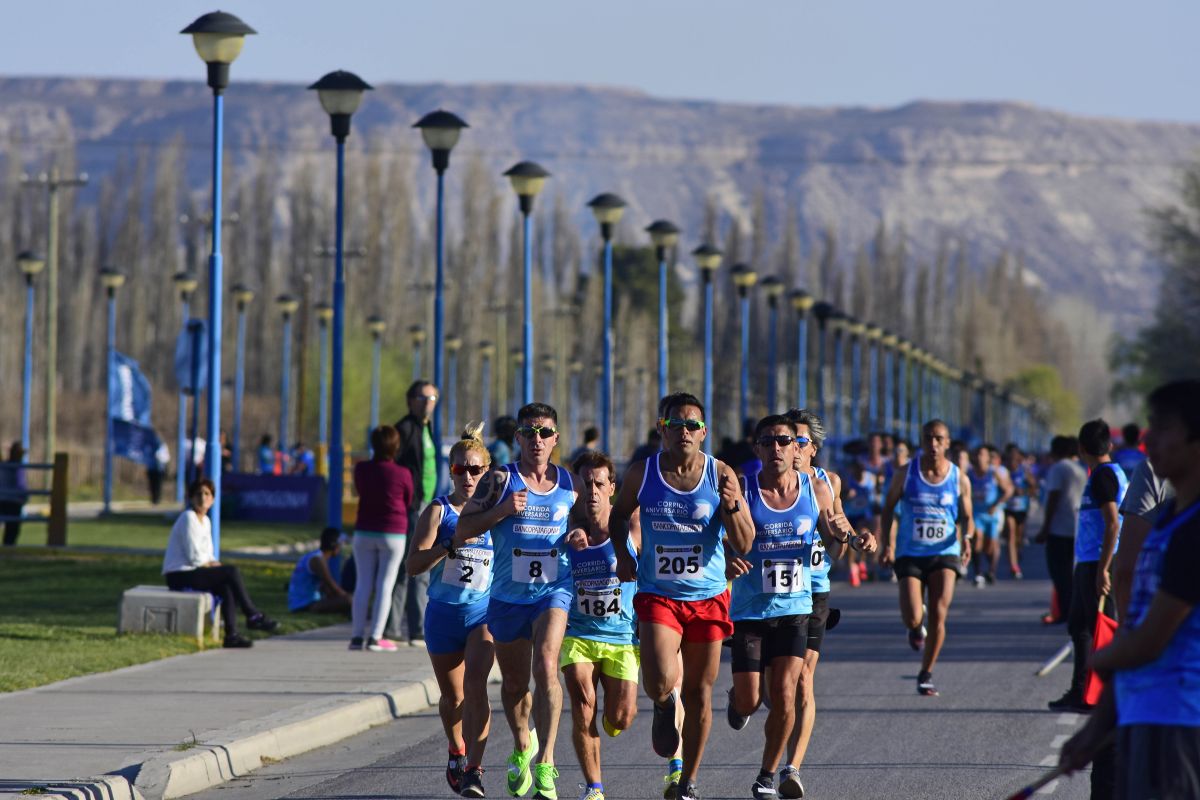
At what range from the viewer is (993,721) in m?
13.6

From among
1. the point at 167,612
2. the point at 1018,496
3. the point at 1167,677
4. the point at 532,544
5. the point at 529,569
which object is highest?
the point at 1167,677

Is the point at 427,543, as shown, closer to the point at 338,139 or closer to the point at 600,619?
the point at 600,619

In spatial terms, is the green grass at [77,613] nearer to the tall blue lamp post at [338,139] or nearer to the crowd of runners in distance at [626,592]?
the tall blue lamp post at [338,139]

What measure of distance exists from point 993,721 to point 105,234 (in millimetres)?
100302

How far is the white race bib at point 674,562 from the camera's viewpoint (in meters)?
9.98

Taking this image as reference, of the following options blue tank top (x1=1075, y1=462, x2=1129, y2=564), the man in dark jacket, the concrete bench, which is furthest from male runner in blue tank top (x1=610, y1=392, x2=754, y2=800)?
the concrete bench

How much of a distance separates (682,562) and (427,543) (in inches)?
53.9

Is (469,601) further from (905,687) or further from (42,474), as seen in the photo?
(42,474)

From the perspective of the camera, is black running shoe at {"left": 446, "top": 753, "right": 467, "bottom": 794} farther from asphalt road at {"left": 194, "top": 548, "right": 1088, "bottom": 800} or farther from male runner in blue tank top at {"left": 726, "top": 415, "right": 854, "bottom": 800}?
male runner in blue tank top at {"left": 726, "top": 415, "right": 854, "bottom": 800}

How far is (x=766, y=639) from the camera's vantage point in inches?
412

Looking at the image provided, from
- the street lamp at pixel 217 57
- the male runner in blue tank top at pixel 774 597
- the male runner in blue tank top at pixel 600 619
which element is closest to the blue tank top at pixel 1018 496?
the street lamp at pixel 217 57

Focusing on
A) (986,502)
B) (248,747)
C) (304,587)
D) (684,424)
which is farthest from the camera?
(986,502)

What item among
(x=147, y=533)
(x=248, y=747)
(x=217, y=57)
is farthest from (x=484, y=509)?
(x=147, y=533)

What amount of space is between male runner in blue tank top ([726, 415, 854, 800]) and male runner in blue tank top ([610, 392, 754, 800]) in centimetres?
28
